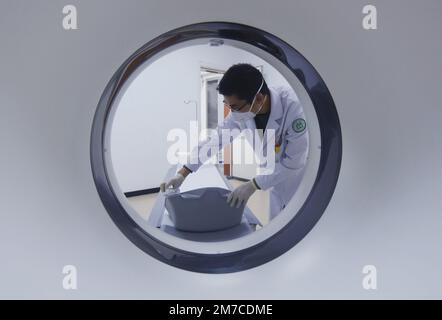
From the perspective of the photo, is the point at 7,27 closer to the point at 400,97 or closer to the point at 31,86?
the point at 31,86

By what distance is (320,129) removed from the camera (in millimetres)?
725

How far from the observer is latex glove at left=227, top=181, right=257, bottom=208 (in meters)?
1.27

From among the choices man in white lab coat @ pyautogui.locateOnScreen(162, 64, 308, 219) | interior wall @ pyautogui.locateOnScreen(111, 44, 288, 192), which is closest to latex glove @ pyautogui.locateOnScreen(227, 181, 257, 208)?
man in white lab coat @ pyautogui.locateOnScreen(162, 64, 308, 219)

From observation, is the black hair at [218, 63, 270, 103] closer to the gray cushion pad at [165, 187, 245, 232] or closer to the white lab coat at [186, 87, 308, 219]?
the white lab coat at [186, 87, 308, 219]

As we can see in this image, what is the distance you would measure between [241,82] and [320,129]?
50cm

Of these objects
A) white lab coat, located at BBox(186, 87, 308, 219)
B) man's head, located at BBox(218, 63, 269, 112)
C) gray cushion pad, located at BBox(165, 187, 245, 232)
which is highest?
man's head, located at BBox(218, 63, 269, 112)

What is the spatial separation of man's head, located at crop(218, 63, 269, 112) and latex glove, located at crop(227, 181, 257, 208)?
1.13 ft

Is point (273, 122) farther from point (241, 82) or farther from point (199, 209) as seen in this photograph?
point (199, 209)

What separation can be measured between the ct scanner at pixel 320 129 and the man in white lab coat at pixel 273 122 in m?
0.45

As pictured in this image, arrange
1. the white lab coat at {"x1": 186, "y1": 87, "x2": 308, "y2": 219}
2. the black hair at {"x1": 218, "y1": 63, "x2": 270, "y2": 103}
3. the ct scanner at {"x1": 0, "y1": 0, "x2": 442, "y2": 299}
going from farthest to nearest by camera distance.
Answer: the white lab coat at {"x1": 186, "y1": 87, "x2": 308, "y2": 219} < the black hair at {"x1": 218, "y1": 63, "x2": 270, "y2": 103} < the ct scanner at {"x1": 0, "y1": 0, "x2": 442, "y2": 299}

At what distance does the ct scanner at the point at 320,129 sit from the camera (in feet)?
2.06

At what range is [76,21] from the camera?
0.62 meters

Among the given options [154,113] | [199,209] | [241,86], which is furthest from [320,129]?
[154,113]
